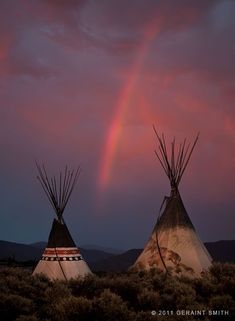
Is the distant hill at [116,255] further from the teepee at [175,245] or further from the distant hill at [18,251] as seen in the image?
the teepee at [175,245]

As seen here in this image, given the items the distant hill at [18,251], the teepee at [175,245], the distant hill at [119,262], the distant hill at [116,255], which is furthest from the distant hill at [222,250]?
the teepee at [175,245]

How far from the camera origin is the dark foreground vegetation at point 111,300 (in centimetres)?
713

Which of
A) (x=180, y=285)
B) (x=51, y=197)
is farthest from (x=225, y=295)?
(x=51, y=197)

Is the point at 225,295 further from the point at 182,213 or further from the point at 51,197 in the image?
the point at 51,197

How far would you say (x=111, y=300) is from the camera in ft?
24.7

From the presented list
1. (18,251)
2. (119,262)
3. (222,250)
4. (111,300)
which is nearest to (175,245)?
(111,300)

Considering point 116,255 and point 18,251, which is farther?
point 18,251

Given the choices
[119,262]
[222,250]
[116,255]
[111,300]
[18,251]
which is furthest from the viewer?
[18,251]

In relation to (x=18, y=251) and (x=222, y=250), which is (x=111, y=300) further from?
(x=18, y=251)

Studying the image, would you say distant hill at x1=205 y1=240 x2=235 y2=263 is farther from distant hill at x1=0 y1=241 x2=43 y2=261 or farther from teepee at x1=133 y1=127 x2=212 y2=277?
teepee at x1=133 y1=127 x2=212 y2=277

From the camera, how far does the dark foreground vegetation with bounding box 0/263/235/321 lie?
7.13 metres

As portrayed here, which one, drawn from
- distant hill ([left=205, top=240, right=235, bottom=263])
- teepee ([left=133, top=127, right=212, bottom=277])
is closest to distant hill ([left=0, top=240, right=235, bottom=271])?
distant hill ([left=205, top=240, right=235, bottom=263])

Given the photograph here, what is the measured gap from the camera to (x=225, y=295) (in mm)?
8898

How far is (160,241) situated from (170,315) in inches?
221
